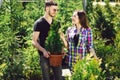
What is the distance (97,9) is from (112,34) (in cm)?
72

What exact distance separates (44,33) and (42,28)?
0.12 m

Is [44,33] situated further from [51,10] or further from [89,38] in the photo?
[89,38]

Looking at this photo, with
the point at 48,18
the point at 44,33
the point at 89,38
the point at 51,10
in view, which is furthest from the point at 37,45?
the point at 89,38

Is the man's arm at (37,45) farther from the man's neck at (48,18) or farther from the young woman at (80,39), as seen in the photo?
the young woman at (80,39)

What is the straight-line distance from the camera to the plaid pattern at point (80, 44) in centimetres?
614

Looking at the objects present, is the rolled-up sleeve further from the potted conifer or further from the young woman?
the potted conifer

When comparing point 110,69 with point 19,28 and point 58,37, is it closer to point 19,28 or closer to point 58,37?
point 58,37

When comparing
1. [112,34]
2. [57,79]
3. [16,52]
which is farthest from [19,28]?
[57,79]

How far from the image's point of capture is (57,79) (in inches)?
254

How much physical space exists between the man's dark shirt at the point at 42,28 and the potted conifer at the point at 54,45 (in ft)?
0.20

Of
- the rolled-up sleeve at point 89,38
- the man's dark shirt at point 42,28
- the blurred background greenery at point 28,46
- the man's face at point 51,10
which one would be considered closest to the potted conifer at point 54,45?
the man's dark shirt at point 42,28

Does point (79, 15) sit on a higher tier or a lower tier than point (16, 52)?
higher

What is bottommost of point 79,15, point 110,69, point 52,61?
point 110,69

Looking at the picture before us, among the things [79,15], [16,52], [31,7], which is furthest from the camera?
[31,7]
